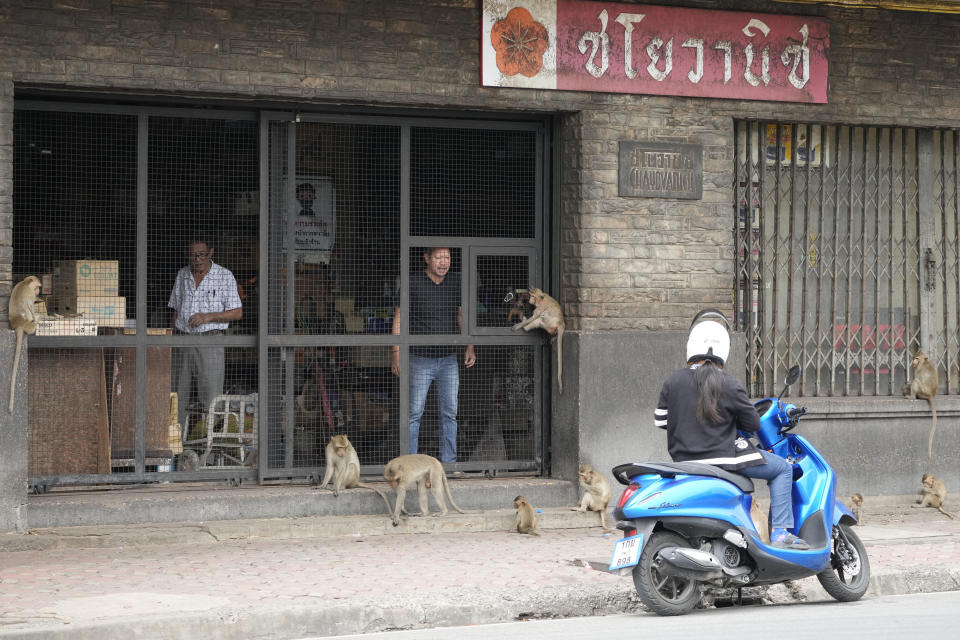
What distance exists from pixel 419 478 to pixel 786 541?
3.35 m

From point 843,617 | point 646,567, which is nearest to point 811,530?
point 843,617

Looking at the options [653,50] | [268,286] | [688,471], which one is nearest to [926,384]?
[653,50]

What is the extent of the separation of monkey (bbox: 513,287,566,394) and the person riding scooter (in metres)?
3.01

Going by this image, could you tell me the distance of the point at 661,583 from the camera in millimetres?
7371

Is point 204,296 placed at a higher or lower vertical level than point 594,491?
higher

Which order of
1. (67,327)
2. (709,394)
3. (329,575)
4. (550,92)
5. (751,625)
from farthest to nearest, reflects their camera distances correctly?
(550,92) → (67,327) → (329,575) → (709,394) → (751,625)

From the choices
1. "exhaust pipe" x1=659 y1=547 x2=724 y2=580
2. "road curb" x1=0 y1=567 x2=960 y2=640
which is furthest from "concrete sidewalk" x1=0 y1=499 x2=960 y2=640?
"exhaust pipe" x1=659 y1=547 x2=724 y2=580

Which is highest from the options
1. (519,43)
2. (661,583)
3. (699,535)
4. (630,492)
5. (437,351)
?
(519,43)

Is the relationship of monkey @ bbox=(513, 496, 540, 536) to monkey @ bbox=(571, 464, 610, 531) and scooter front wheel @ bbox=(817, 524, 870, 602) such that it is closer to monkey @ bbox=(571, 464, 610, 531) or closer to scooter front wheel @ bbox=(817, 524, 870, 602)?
monkey @ bbox=(571, 464, 610, 531)

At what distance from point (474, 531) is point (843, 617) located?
3535 mm

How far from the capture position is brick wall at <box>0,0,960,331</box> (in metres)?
9.55

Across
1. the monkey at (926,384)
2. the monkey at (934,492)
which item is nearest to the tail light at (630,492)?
the monkey at (934,492)

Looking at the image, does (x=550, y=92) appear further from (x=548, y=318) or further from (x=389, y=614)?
(x=389, y=614)

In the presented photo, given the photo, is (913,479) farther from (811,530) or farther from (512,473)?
(811,530)
